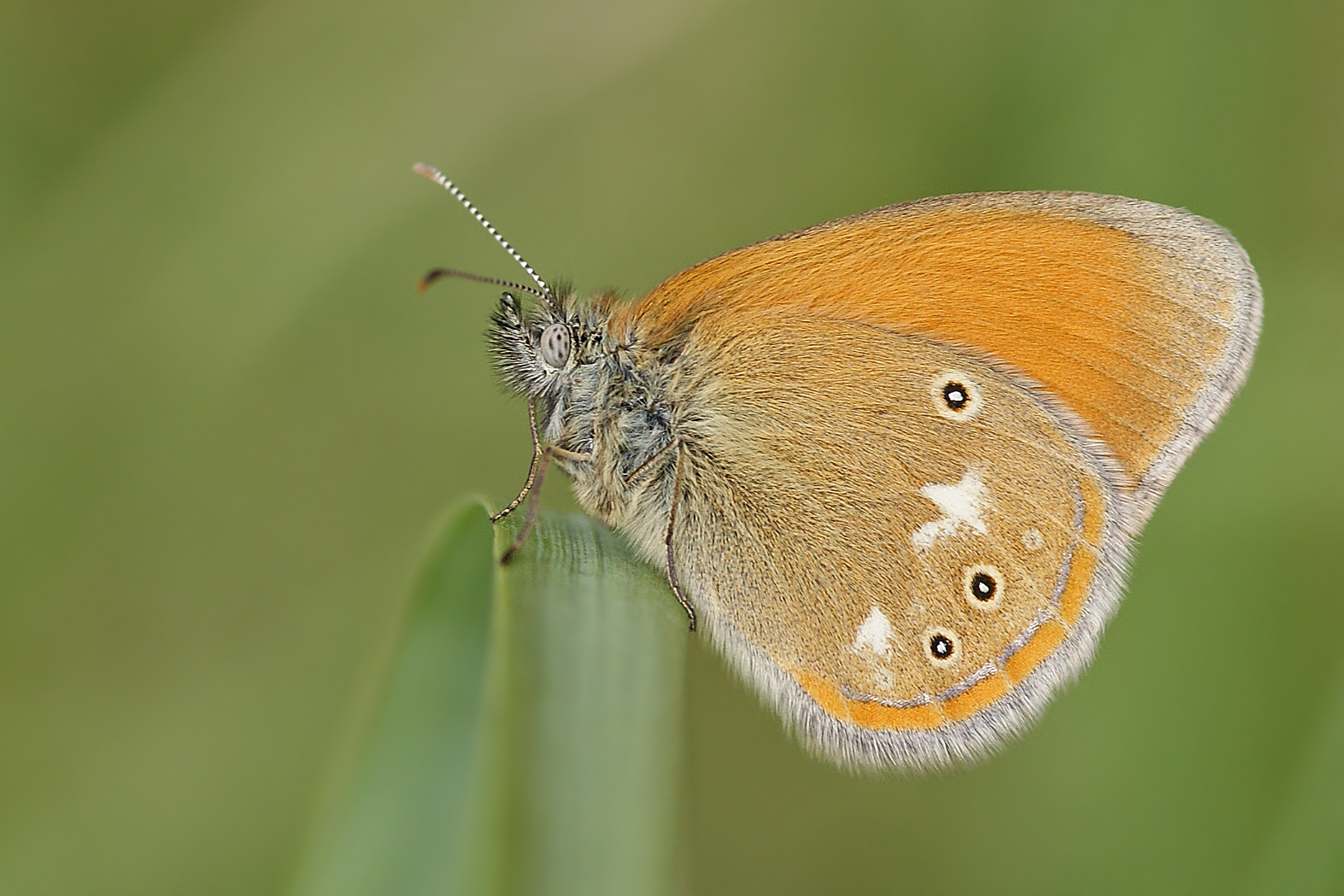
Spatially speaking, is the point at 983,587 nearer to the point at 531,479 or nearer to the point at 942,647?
the point at 942,647

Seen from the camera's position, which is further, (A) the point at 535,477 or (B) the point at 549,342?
(B) the point at 549,342

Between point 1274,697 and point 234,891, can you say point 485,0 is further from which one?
point 1274,697

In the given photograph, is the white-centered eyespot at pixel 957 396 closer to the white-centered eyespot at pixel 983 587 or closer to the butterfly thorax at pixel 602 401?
the white-centered eyespot at pixel 983 587

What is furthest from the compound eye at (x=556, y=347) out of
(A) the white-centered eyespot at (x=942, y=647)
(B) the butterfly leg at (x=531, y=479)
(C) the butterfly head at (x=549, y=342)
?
(A) the white-centered eyespot at (x=942, y=647)

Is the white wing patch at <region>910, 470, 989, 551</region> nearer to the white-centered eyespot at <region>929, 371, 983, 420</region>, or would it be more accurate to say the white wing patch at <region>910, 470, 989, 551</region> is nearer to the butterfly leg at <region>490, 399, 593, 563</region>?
the white-centered eyespot at <region>929, 371, 983, 420</region>

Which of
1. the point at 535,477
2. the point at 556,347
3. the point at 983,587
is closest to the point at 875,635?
the point at 983,587

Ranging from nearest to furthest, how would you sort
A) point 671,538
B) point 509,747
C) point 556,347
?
point 509,747, point 671,538, point 556,347

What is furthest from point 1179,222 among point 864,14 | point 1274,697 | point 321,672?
point 321,672

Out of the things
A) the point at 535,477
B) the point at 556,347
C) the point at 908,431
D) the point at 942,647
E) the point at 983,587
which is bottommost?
the point at 942,647
